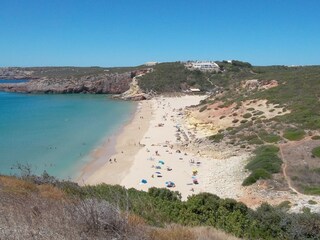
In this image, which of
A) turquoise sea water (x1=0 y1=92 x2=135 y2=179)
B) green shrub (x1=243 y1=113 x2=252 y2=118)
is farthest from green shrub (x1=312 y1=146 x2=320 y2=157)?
turquoise sea water (x1=0 y1=92 x2=135 y2=179)

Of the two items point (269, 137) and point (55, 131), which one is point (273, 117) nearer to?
point (269, 137)

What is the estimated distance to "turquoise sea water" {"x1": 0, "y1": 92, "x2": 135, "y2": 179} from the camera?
3156 centimetres

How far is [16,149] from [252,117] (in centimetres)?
2496

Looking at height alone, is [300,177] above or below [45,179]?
below

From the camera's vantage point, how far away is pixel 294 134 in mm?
29312

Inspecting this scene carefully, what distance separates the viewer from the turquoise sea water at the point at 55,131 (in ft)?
104

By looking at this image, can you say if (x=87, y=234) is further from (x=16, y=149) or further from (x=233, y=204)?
(x=16, y=149)

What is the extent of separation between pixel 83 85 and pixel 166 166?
8028 cm

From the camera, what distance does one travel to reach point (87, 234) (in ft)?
14.7

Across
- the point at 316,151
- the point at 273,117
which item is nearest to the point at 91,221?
the point at 316,151

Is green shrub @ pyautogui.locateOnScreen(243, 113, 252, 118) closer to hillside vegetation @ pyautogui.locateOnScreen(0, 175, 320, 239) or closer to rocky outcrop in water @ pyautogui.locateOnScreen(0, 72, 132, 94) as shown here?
hillside vegetation @ pyautogui.locateOnScreen(0, 175, 320, 239)

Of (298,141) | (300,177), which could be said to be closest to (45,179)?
(300,177)

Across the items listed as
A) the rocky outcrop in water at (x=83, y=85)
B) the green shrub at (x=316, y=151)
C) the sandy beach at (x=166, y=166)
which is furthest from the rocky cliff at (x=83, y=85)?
the green shrub at (x=316, y=151)

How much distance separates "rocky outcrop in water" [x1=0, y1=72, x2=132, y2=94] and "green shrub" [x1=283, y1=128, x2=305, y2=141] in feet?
235
